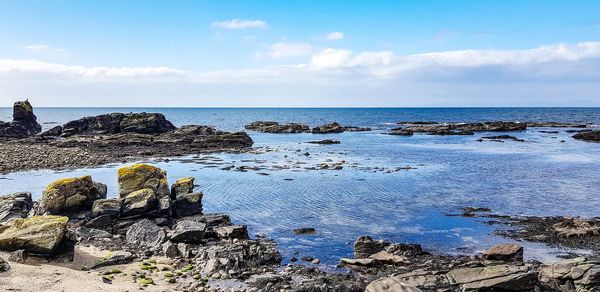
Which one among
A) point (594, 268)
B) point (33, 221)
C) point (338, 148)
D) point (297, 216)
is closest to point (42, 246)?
point (33, 221)

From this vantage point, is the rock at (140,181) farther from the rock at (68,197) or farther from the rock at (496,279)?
the rock at (496,279)

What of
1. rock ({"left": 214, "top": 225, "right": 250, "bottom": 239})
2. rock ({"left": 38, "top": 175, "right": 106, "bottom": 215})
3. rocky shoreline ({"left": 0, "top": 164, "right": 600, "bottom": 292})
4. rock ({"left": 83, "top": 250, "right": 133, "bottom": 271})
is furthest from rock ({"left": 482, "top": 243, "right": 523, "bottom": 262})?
rock ({"left": 38, "top": 175, "right": 106, "bottom": 215})

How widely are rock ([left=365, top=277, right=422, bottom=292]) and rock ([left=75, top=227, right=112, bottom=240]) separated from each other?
13750 mm

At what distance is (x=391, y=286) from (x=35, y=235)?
13626 millimetres

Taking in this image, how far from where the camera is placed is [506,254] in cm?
1755

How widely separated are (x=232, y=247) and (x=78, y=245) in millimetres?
6901

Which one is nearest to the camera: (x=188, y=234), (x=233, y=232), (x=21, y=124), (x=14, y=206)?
(x=188, y=234)

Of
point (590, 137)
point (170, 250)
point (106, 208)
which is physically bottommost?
point (170, 250)

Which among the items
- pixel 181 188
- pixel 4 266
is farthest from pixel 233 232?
pixel 4 266

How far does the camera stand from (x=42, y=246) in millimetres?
17156

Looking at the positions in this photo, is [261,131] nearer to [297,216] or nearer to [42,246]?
[297,216]

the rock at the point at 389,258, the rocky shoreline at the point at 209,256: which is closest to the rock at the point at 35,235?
the rocky shoreline at the point at 209,256

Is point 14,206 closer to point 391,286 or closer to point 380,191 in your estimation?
point 391,286

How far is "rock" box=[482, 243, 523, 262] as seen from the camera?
1752cm
